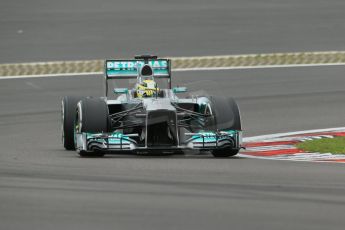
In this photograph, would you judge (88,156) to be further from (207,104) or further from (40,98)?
(40,98)

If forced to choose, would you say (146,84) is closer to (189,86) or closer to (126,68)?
(126,68)

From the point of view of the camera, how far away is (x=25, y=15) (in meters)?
35.0

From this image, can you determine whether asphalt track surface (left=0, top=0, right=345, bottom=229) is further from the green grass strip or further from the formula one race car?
the green grass strip

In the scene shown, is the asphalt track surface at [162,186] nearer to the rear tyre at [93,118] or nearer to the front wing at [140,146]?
the front wing at [140,146]

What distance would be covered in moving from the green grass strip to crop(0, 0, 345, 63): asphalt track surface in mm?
11954

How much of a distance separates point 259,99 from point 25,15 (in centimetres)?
1213

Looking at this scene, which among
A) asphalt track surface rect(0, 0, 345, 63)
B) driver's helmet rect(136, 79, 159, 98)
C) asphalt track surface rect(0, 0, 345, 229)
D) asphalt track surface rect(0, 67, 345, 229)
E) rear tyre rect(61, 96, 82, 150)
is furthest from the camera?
asphalt track surface rect(0, 0, 345, 63)

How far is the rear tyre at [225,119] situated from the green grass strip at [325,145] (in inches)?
53.7

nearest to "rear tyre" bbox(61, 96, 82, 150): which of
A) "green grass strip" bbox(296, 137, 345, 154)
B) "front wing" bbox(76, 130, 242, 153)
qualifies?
"front wing" bbox(76, 130, 242, 153)

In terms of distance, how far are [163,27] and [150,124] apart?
1712 cm

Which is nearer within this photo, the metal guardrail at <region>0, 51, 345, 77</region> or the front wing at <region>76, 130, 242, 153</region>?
the front wing at <region>76, 130, 242, 153</region>

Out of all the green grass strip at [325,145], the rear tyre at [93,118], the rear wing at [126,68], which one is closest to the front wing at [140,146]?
the rear tyre at [93,118]

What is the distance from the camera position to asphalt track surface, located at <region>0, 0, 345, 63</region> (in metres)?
31.1

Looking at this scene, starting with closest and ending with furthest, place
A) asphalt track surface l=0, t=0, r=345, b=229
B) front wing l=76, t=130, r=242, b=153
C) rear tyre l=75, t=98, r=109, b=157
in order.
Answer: asphalt track surface l=0, t=0, r=345, b=229, front wing l=76, t=130, r=242, b=153, rear tyre l=75, t=98, r=109, b=157
